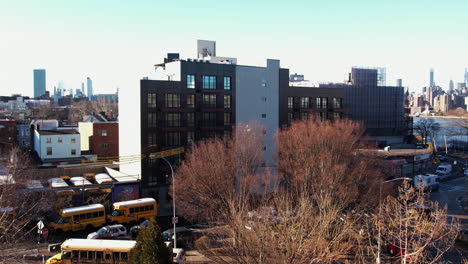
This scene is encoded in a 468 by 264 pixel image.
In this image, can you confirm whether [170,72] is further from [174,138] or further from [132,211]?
[132,211]

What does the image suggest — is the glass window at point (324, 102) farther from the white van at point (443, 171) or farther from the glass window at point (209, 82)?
the white van at point (443, 171)

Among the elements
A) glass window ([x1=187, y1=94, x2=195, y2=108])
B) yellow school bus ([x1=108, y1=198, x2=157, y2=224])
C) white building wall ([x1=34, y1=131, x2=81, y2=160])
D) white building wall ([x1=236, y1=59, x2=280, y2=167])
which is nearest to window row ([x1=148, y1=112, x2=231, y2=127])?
glass window ([x1=187, y1=94, x2=195, y2=108])

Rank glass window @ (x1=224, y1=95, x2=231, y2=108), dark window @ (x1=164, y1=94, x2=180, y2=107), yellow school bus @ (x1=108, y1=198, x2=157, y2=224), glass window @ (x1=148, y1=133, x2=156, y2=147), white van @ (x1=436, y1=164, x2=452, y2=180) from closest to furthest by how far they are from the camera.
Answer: yellow school bus @ (x1=108, y1=198, x2=157, y2=224)
glass window @ (x1=148, y1=133, x2=156, y2=147)
dark window @ (x1=164, y1=94, x2=180, y2=107)
glass window @ (x1=224, y1=95, x2=231, y2=108)
white van @ (x1=436, y1=164, x2=452, y2=180)

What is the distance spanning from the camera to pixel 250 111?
52.8 meters

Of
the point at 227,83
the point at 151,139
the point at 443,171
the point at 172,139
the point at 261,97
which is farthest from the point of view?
the point at 443,171

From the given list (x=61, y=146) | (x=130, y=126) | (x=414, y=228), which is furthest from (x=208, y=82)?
(x=414, y=228)

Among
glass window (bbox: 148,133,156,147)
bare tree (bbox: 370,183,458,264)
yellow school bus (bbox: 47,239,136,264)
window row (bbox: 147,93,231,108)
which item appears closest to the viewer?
bare tree (bbox: 370,183,458,264)

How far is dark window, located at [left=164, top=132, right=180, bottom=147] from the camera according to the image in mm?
46938

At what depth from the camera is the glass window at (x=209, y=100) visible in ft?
163

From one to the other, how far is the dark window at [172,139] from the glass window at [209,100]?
5006mm

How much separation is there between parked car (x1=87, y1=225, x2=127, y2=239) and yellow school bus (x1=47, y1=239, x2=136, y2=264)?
5.21 meters

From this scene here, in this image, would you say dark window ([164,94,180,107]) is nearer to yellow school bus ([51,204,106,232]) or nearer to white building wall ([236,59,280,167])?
white building wall ([236,59,280,167])

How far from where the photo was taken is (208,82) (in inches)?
1955

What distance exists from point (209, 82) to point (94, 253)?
28.0 meters
